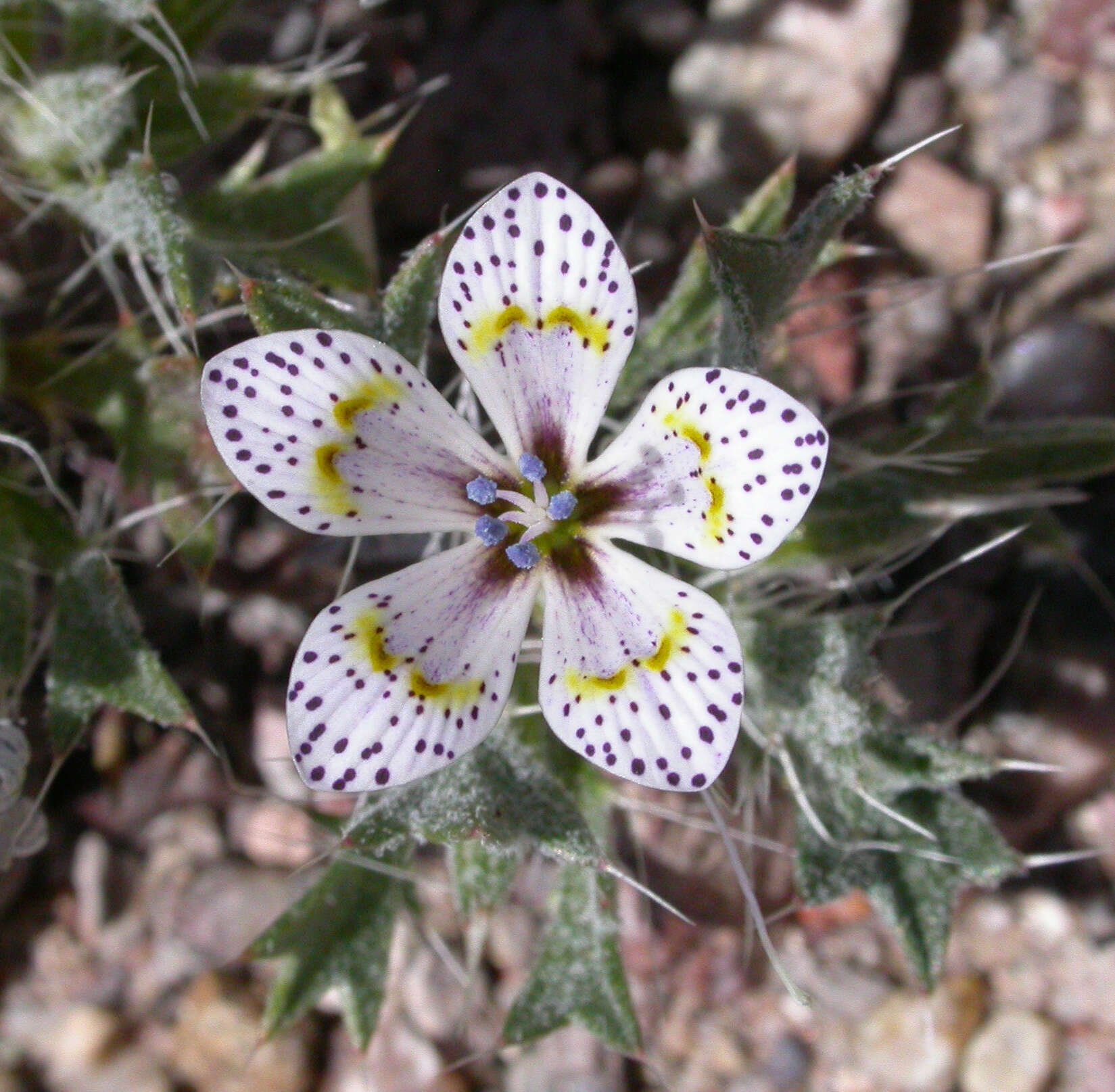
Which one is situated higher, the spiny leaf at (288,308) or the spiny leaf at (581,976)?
the spiny leaf at (288,308)

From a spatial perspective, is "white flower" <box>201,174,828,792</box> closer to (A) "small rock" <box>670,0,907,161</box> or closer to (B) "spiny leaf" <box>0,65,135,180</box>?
(B) "spiny leaf" <box>0,65,135,180</box>

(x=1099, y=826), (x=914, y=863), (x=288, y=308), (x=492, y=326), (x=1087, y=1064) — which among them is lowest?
(x=1087, y=1064)

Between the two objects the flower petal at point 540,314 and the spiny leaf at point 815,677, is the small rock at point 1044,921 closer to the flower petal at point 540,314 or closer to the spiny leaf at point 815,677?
the spiny leaf at point 815,677

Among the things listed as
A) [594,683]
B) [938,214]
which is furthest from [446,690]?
[938,214]

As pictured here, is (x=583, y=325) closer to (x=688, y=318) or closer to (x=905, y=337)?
(x=688, y=318)

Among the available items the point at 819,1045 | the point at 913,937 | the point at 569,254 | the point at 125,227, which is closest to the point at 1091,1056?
the point at 819,1045

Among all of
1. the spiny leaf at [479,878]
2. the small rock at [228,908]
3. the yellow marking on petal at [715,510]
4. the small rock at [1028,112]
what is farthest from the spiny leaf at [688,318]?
the small rock at [228,908]

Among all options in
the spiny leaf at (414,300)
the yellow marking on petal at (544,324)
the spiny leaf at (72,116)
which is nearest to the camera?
the yellow marking on petal at (544,324)
